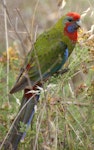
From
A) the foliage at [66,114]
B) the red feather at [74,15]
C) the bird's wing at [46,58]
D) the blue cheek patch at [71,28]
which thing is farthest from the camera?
the blue cheek patch at [71,28]

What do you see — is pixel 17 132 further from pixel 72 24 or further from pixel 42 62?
pixel 72 24

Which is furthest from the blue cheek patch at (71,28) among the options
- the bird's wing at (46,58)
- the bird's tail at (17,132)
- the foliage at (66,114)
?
the bird's tail at (17,132)

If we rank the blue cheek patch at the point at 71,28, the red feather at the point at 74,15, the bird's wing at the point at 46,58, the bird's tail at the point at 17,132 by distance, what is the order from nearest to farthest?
the bird's tail at the point at 17,132
the bird's wing at the point at 46,58
the red feather at the point at 74,15
the blue cheek patch at the point at 71,28

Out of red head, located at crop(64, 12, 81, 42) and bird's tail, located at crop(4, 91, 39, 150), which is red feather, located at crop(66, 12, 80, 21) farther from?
bird's tail, located at crop(4, 91, 39, 150)

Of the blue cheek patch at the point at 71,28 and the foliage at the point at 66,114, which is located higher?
the blue cheek patch at the point at 71,28

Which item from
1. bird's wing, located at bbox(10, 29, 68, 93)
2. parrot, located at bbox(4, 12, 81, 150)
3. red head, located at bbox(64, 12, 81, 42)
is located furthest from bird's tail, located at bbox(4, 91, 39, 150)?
red head, located at bbox(64, 12, 81, 42)

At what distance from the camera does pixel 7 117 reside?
13.0ft

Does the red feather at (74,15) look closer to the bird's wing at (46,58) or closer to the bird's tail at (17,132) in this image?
the bird's wing at (46,58)

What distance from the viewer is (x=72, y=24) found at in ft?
14.5

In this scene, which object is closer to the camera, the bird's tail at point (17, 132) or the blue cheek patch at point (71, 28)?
the bird's tail at point (17, 132)

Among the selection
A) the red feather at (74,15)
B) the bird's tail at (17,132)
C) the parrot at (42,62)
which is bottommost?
the bird's tail at (17,132)

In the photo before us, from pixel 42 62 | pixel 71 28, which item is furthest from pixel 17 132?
pixel 71 28

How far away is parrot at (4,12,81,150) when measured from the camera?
3.92m

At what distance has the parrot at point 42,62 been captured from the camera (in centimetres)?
392
